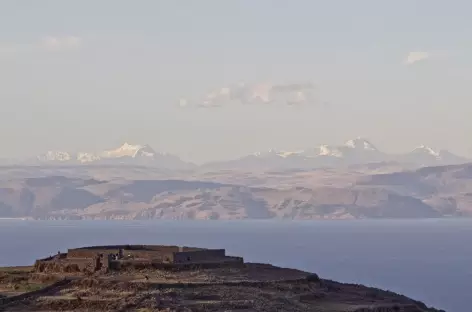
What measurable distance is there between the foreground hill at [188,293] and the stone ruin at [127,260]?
773mm

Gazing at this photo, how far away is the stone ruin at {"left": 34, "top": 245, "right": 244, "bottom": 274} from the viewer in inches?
2721

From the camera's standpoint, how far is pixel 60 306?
60.4 metres

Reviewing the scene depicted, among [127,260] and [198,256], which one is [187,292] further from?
[198,256]

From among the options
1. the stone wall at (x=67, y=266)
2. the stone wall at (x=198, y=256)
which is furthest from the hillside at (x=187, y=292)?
the stone wall at (x=198, y=256)

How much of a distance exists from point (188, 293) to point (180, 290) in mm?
639

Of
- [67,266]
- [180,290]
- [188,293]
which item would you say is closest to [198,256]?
[67,266]

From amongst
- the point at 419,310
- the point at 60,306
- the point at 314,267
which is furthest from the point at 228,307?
the point at 314,267

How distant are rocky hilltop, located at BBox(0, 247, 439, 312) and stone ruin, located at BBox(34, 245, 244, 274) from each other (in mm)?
83

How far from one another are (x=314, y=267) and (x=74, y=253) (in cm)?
7896

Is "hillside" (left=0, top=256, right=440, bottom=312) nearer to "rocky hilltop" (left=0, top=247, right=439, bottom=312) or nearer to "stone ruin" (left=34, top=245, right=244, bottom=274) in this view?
"rocky hilltop" (left=0, top=247, right=439, bottom=312)

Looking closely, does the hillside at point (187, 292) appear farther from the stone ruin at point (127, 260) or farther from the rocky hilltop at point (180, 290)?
the stone ruin at point (127, 260)

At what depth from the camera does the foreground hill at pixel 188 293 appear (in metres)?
60.1

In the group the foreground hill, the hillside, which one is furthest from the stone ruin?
the foreground hill

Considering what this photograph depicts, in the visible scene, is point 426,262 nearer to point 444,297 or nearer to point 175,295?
point 444,297
